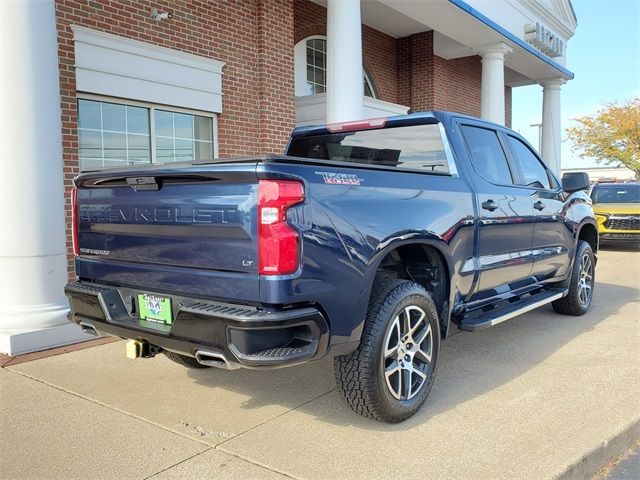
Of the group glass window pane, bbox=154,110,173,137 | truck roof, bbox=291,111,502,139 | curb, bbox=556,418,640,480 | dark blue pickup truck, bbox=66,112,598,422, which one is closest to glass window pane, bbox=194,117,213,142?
glass window pane, bbox=154,110,173,137

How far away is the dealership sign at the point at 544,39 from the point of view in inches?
531

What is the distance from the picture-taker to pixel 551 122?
1609 centimetres

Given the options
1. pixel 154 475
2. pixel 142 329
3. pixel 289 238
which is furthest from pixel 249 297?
pixel 154 475

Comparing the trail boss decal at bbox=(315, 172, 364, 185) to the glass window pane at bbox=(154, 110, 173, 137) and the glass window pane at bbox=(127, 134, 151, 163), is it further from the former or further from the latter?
the glass window pane at bbox=(154, 110, 173, 137)

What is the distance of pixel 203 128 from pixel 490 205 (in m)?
4.61

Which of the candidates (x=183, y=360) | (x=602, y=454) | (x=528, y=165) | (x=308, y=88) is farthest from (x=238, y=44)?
(x=602, y=454)

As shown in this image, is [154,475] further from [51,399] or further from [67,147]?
[67,147]

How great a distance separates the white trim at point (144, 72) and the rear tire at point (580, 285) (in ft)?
15.9

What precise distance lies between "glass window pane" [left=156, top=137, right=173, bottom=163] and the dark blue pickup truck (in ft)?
10.5

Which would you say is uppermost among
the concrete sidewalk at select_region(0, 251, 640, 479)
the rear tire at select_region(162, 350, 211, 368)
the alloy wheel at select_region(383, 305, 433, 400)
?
the alloy wheel at select_region(383, 305, 433, 400)

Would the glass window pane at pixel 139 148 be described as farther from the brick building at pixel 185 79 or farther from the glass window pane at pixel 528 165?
the glass window pane at pixel 528 165

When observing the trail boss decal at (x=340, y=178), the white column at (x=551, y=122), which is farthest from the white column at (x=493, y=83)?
the trail boss decal at (x=340, y=178)

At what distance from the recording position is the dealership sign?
13500 mm

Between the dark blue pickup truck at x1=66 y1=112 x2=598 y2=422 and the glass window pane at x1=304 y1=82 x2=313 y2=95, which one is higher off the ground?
the glass window pane at x1=304 y1=82 x2=313 y2=95
